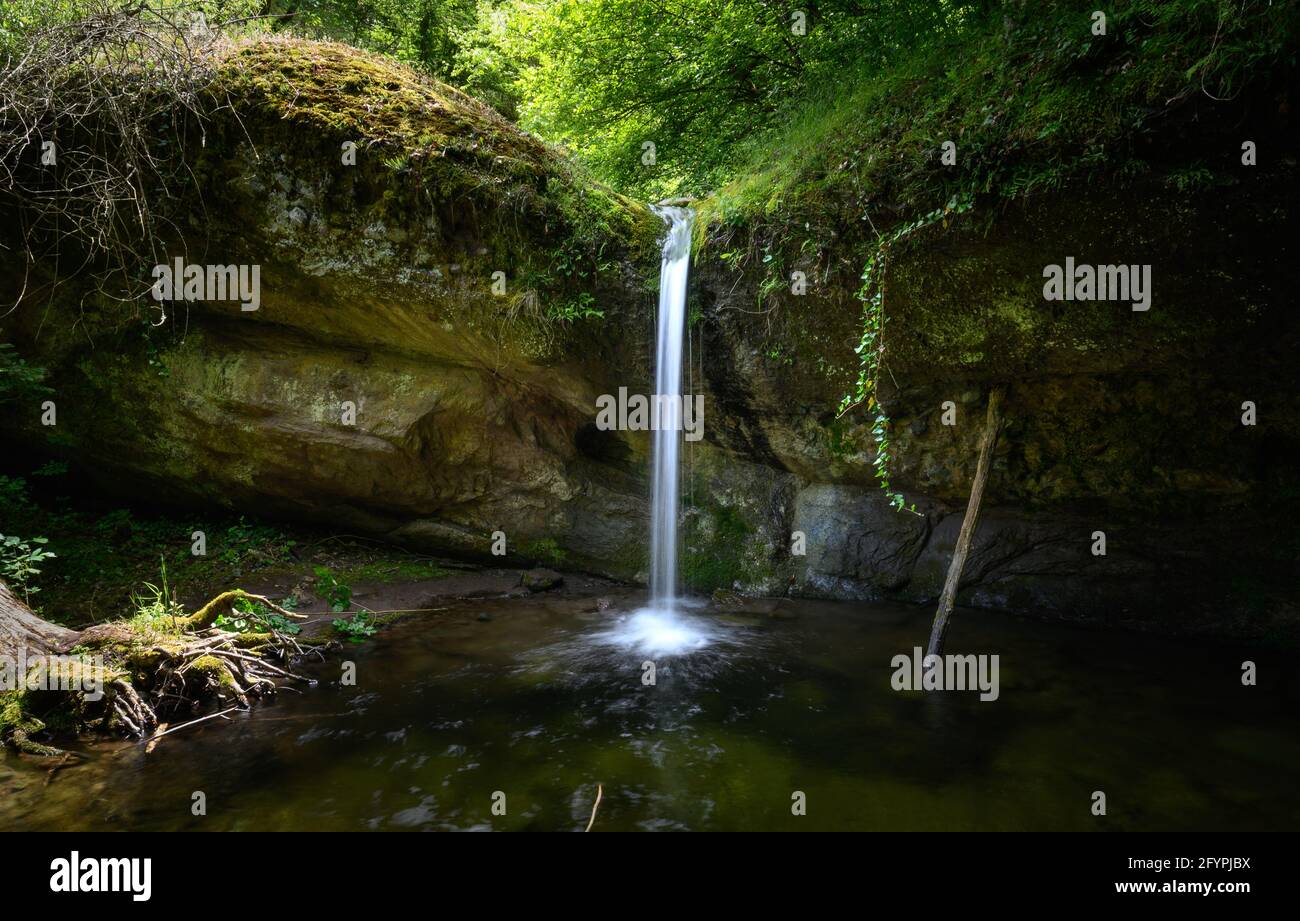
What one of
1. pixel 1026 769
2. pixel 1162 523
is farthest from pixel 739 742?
pixel 1162 523

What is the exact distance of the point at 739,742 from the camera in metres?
4.86

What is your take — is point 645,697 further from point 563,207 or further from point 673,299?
point 563,207

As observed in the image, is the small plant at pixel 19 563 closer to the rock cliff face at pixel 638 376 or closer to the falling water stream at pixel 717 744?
the rock cliff face at pixel 638 376

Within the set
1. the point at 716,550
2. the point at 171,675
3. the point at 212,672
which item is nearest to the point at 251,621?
the point at 212,672

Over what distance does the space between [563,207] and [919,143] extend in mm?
3725

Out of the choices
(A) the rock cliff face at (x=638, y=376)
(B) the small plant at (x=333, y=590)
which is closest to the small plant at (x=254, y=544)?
(A) the rock cliff face at (x=638, y=376)

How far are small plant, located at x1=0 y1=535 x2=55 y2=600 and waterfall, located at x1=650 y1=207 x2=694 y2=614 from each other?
5.86m

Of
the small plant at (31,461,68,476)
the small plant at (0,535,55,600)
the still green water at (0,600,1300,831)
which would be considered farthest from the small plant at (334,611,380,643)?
the small plant at (31,461,68,476)

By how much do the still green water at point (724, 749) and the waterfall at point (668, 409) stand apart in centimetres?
216

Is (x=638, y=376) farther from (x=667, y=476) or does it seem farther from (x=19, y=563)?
(x=19, y=563)

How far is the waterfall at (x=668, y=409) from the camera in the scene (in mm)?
7676

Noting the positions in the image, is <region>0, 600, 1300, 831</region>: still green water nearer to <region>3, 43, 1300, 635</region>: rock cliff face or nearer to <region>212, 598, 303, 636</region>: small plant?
<region>212, 598, 303, 636</region>: small plant

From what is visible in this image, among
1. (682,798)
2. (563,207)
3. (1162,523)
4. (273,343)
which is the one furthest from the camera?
(273,343)
